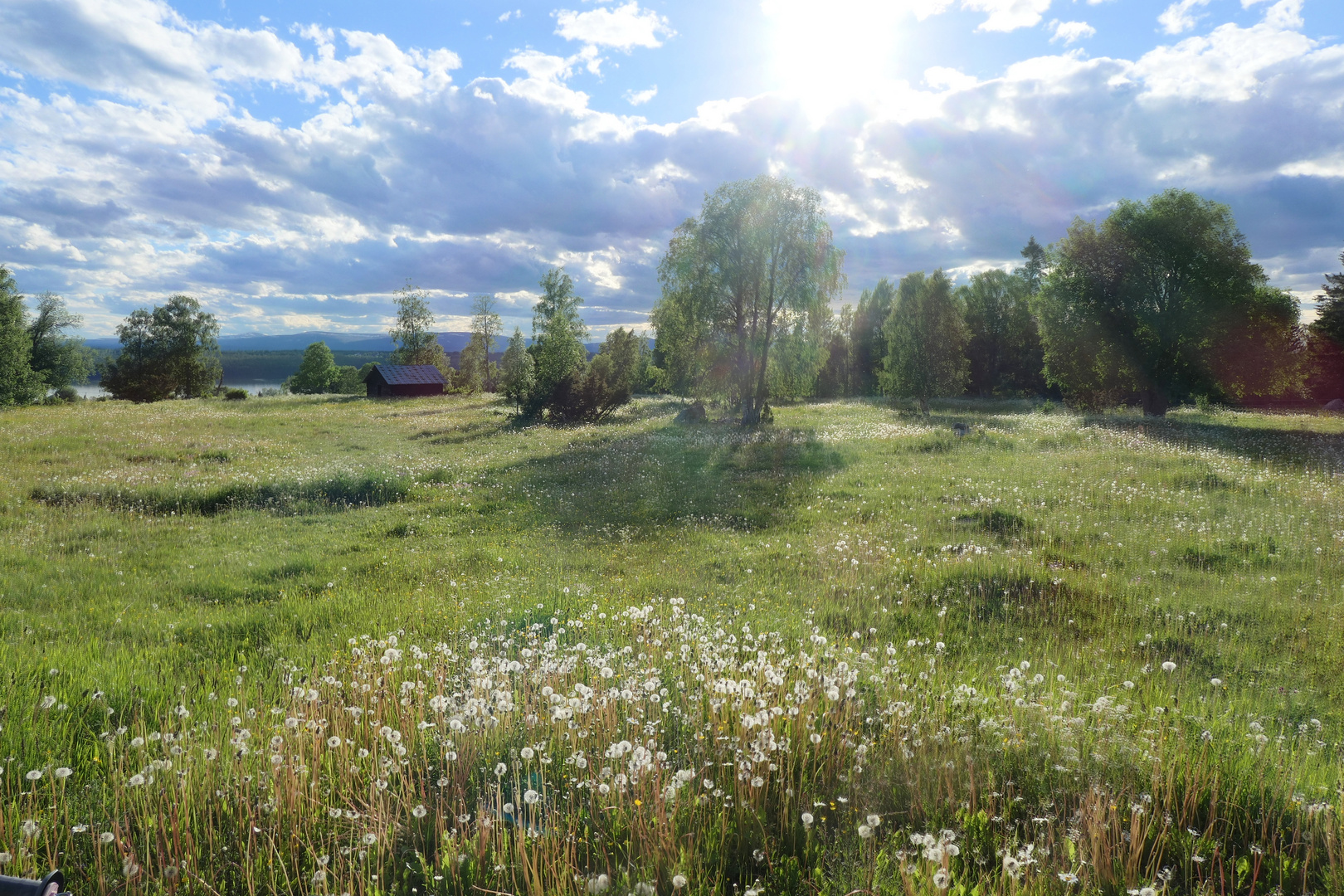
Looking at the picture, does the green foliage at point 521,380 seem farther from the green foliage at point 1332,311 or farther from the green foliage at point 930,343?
the green foliage at point 1332,311

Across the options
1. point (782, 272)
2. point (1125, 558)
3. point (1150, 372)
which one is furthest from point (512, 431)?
point (1150, 372)

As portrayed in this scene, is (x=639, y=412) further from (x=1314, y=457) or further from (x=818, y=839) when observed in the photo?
(x=818, y=839)

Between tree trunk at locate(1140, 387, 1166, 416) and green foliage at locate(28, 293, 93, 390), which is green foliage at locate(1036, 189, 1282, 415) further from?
green foliage at locate(28, 293, 93, 390)

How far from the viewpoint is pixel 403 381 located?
261 ft

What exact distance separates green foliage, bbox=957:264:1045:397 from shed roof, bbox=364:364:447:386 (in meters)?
61.0

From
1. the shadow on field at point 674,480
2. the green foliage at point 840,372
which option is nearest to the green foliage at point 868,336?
the green foliage at point 840,372

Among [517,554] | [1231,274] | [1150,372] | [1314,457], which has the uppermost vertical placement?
[1231,274]

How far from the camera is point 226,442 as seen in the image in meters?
26.5

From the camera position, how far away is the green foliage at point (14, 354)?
4888cm

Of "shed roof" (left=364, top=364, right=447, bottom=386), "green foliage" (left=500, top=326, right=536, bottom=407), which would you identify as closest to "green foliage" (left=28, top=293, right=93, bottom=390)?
"shed roof" (left=364, top=364, right=447, bottom=386)

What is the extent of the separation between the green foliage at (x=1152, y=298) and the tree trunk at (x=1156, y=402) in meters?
0.06

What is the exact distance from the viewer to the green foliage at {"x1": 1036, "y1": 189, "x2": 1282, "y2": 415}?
31406 mm

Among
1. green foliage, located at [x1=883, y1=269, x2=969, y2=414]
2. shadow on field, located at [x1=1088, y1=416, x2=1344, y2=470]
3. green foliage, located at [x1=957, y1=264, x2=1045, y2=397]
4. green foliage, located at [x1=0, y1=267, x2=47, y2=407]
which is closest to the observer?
shadow on field, located at [x1=1088, y1=416, x2=1344, y2=470]

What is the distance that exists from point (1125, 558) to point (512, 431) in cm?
3089
